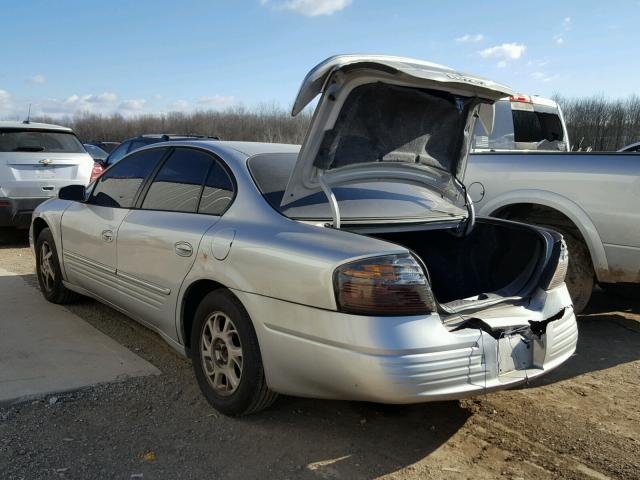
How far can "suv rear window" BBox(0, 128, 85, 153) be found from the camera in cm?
833

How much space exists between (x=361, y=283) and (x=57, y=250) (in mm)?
3550

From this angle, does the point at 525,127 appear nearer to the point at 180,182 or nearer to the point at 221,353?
the point at 180,182

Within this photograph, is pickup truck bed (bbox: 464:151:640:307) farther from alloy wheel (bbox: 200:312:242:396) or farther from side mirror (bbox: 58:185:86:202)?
side mirror (bbox: 58:185:86:202)

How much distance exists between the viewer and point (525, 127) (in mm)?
7781

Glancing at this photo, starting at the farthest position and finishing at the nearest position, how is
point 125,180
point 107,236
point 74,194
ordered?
1. point 74,194
2. point 125,180
3. point 107,236

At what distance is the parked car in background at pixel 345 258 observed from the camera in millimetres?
2736

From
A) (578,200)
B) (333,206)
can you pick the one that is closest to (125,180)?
(333,206)

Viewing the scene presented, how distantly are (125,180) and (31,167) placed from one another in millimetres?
4490

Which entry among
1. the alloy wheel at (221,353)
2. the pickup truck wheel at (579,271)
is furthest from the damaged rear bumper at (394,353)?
the pickup truck wheel at (579,271)

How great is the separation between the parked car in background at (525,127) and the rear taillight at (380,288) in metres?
4.15

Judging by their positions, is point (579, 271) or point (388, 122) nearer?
point (388, 122)

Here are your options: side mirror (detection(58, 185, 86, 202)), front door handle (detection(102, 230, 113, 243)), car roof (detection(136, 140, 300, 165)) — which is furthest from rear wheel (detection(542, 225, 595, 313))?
side mirror (detection(58, 185, 86, 202))

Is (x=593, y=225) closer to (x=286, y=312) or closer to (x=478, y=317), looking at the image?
(x=478, y=317)

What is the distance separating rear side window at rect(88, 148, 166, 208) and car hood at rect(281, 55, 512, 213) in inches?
63.3
